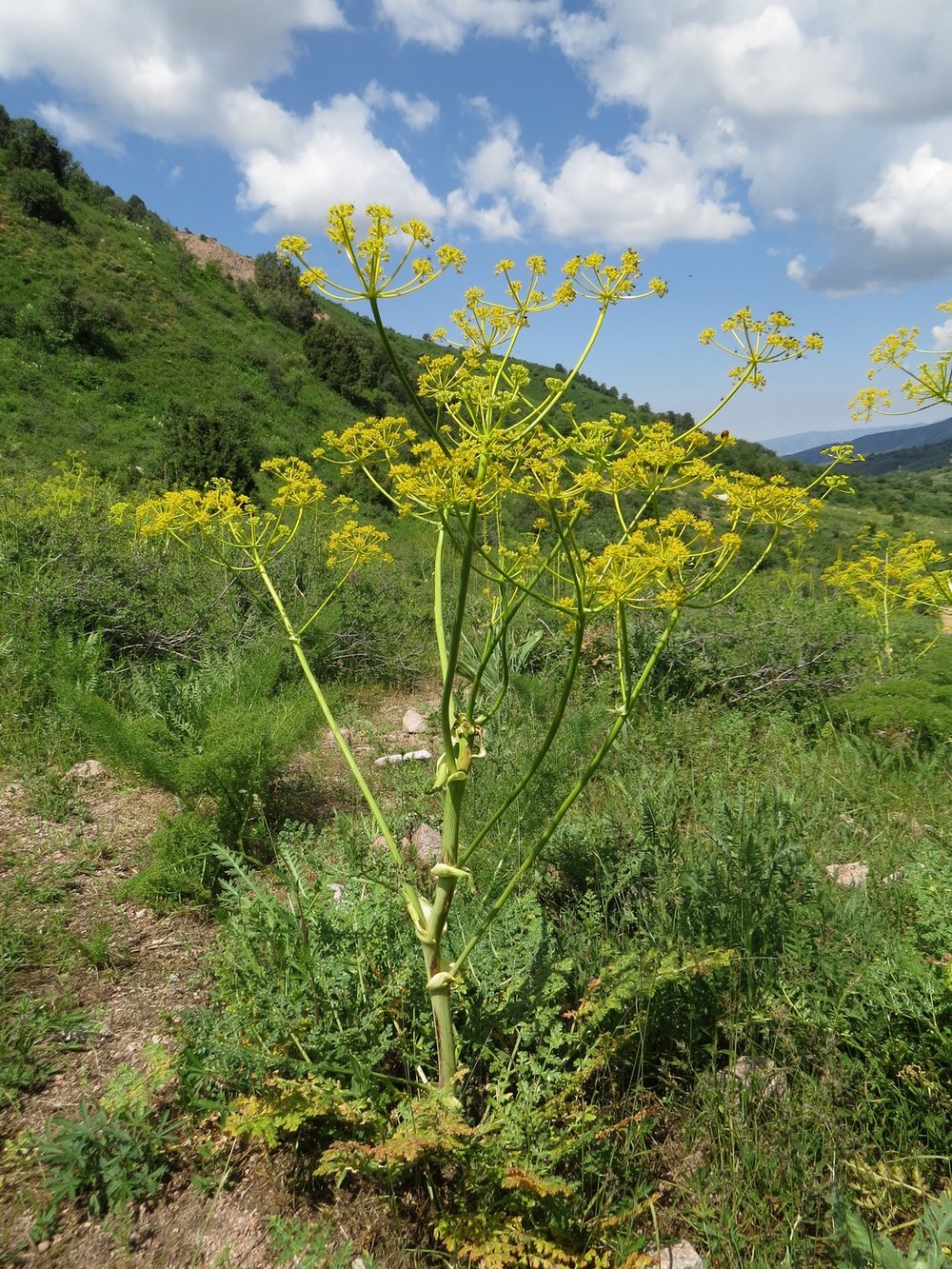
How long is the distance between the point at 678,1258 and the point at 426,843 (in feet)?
6.08

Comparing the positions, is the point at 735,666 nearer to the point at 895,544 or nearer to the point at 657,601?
the point at 895,544

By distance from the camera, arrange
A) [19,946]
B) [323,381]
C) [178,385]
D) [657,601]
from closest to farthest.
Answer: [657,601] < [19,946] < [178,385] < [323,381]

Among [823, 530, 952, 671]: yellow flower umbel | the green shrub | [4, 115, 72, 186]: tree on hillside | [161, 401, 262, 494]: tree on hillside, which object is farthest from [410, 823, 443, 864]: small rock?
[4, 115, 72, 186]: tree on hillside

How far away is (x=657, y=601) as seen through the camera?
1520 mm

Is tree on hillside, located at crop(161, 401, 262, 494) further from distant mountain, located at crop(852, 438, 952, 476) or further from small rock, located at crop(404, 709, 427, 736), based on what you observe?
distant mountain, located at crop(852, 438, 952, 476)

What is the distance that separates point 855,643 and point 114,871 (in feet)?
16.9

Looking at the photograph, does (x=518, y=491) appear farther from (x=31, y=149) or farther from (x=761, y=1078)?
(x=31, y=149)

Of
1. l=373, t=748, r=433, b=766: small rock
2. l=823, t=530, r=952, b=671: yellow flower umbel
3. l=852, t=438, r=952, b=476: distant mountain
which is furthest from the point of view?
l=852, t=438, r=952, b=476: distant mountain

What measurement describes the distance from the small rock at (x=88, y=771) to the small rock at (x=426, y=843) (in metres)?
1.76

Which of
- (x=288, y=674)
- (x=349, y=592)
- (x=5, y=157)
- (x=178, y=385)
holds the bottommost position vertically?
(x=288, y=674)

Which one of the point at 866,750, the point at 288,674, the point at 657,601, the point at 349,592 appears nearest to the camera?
the point at 657,601

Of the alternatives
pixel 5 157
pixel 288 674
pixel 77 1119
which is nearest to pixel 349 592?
pixel 288 674

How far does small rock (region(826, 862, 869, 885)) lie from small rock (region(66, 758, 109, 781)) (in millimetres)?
3493

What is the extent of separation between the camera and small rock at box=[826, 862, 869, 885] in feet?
8.98
